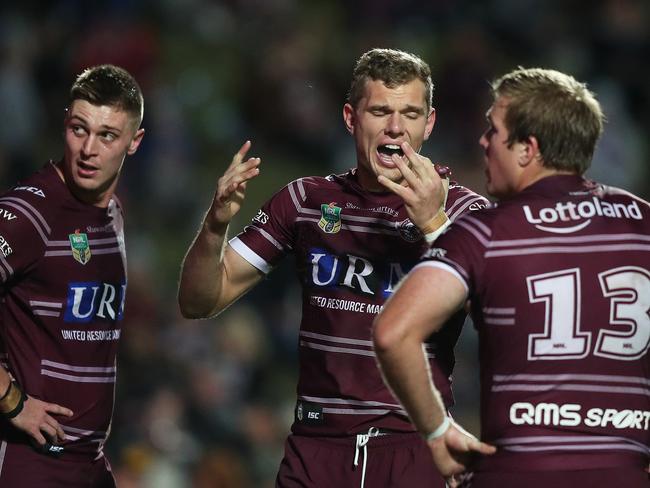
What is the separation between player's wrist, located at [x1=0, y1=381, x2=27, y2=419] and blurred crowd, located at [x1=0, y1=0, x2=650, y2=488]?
394cm

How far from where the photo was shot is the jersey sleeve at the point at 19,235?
510cm

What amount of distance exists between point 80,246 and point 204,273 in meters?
0.59

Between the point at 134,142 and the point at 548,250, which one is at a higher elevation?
the point at 134,142

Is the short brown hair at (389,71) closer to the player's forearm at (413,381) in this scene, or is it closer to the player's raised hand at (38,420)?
the player's forearm at (413,381)

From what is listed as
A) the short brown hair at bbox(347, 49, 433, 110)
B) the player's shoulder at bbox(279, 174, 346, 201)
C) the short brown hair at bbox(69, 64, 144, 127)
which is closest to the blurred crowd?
the short brown hair at bbox(69, 64, 144, 127)

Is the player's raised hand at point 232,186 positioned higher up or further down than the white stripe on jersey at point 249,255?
higher up

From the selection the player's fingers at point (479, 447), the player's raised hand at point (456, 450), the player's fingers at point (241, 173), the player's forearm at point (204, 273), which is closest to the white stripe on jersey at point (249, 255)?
the player's forearm at point (204, 273)

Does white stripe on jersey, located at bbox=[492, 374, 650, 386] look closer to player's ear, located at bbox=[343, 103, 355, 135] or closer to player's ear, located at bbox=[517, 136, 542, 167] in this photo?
player's ear, located at bbox=[517, 136, 542, 167]

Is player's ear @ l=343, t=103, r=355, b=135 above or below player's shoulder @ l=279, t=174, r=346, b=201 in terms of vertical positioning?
above

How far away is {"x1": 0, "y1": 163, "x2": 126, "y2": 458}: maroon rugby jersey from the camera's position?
521 centimetres

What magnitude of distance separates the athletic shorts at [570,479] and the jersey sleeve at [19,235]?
226cm

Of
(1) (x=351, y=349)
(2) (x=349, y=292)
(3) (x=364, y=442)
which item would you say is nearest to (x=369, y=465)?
(3) (x=364, y=442)

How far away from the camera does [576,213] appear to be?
13.5 ft

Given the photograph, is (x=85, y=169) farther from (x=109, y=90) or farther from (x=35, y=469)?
(x=35, y=469)
